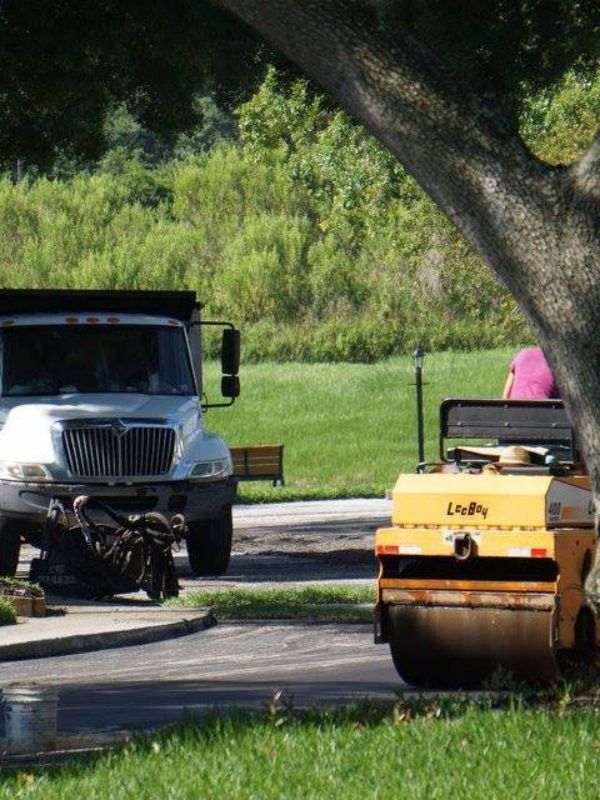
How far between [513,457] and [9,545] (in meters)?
9.31

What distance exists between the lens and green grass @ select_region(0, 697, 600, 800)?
8.83 metres

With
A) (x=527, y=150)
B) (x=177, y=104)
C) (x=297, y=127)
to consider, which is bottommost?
(x=527, y=150)

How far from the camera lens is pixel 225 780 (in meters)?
9.10

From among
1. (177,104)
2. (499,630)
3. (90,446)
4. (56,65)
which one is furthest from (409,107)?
(177,104)

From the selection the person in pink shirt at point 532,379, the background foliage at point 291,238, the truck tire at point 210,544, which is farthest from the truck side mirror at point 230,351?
the background foliage at point 291,238

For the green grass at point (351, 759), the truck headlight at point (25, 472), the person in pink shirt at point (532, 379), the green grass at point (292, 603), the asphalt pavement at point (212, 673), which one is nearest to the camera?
the green grass at point (351, 759)

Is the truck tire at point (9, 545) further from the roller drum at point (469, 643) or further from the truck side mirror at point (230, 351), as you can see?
the roller drum at point (469, 643)

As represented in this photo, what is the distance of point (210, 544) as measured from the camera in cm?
2283

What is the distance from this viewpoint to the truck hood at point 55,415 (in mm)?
21391

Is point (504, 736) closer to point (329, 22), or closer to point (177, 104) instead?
point (329, 22)

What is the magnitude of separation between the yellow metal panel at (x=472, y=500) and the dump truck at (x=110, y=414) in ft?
28.4

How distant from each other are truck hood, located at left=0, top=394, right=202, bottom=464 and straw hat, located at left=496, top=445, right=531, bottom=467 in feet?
28.7

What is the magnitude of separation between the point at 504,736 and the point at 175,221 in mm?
81654

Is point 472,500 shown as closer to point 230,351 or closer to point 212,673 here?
point 212,673
